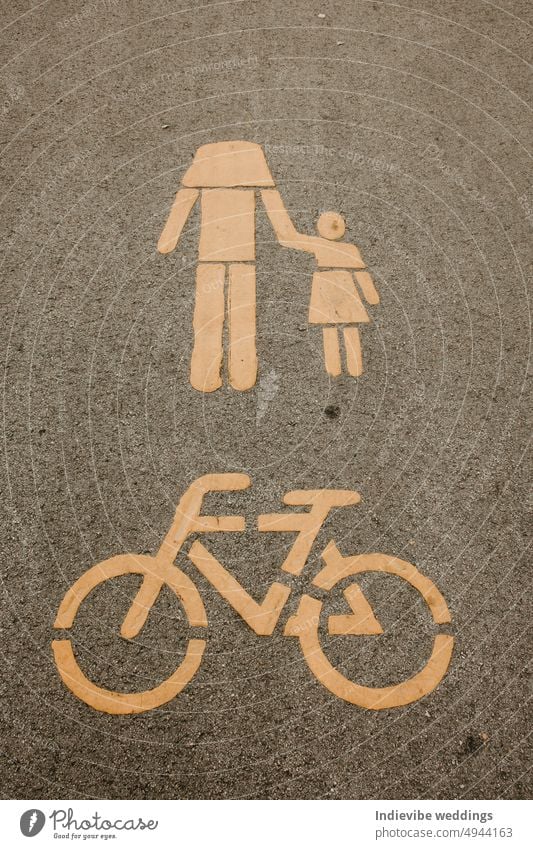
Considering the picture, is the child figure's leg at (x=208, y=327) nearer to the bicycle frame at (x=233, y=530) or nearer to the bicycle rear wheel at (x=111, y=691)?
the bicycle frame at (x=233, y=530)

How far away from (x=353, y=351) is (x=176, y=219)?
4.46ft

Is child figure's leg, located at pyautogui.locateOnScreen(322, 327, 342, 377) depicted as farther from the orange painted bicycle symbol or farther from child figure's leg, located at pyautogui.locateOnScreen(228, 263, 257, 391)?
the orange painted bicycle symbol

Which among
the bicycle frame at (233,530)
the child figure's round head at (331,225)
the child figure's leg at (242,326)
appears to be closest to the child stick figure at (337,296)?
the child figure's round head at (331,225)

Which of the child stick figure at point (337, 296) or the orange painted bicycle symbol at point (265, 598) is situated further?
the child stick figure at point (337, 296)

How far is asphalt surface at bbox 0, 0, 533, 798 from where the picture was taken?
3.20 m

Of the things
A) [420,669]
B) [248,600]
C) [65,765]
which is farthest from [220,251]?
[65,765]

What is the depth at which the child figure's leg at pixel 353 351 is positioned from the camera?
3977 millimetres

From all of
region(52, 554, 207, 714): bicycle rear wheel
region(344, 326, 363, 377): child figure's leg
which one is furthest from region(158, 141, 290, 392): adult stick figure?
region(52, 554, 207, 714): bicycle rear wheel

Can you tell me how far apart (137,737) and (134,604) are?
57 cm

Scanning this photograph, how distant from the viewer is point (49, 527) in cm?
360

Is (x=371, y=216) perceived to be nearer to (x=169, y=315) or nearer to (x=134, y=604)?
(x=169, y=315)

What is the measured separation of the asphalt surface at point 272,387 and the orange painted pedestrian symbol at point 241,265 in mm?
72

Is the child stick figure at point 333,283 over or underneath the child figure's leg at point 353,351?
over

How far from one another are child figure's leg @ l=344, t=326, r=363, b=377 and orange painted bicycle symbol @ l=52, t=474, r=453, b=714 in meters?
0.70
